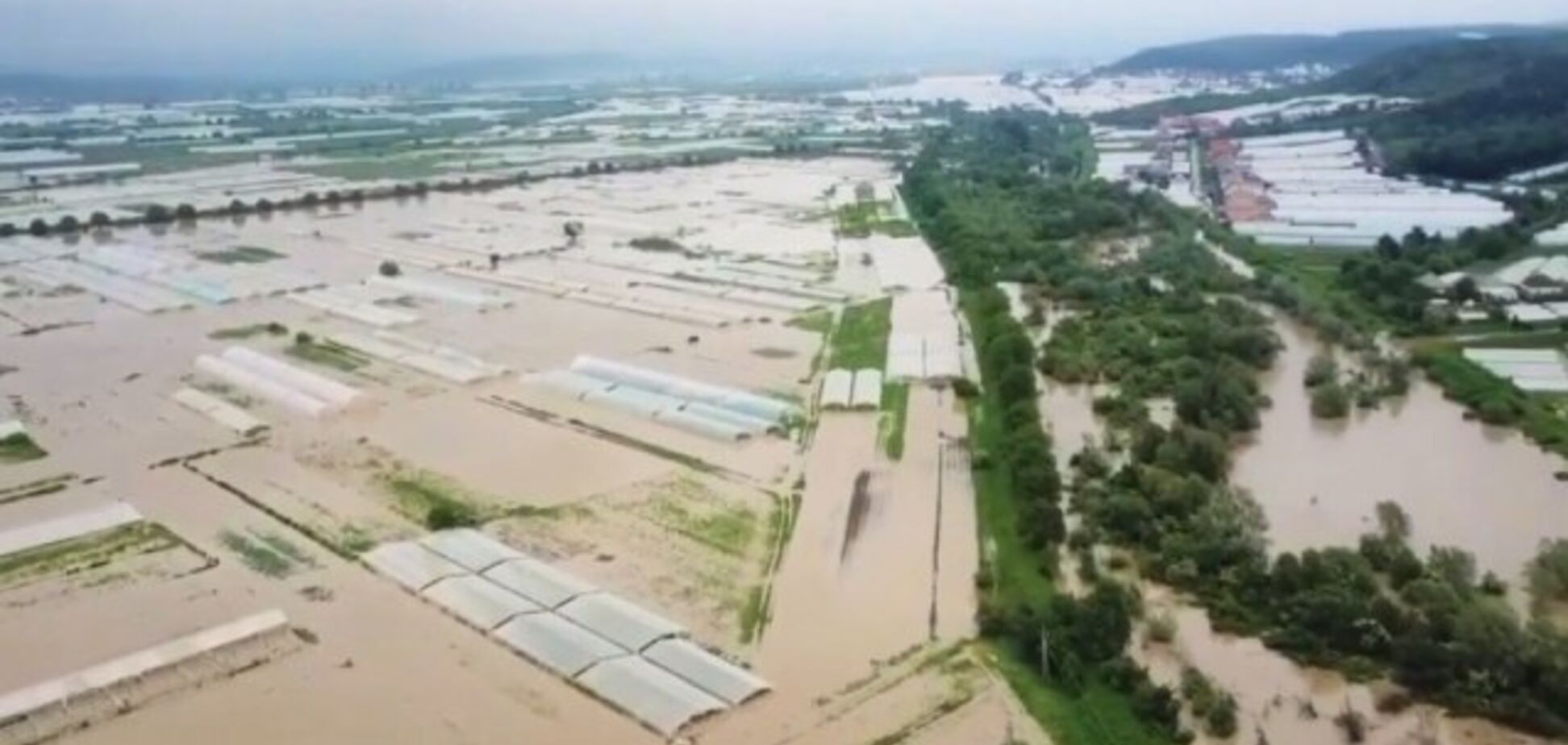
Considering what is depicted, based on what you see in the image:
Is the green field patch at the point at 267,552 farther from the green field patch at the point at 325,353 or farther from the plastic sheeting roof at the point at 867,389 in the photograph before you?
the plastic sheeting roof at the point at 867,389

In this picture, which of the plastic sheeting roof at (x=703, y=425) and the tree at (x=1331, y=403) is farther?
the tree at (x=1331, y=403)

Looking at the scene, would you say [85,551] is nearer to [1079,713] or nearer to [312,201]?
[1079,713]

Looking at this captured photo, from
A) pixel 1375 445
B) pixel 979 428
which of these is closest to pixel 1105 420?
pixel 979 428

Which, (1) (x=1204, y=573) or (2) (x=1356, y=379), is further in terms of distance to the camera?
(2) (x=1356, y=379)

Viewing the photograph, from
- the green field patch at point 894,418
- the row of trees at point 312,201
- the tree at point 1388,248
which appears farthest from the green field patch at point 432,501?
the row of trees at point 312,201

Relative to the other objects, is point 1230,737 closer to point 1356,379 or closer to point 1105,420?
point 1105,420

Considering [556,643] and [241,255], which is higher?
[241,255]

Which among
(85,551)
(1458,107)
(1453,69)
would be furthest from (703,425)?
(1453,69)
